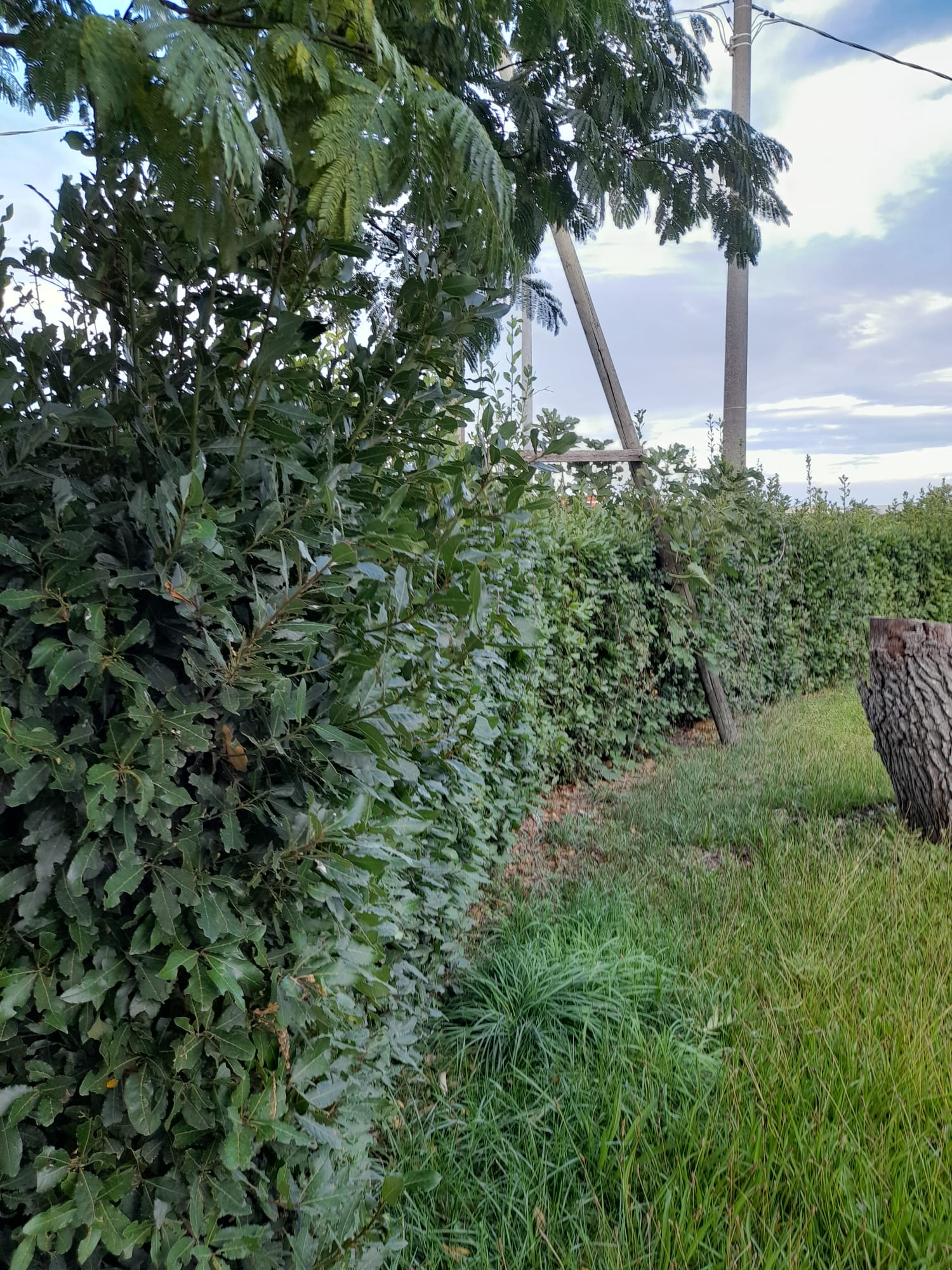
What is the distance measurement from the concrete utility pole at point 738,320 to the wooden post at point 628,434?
3452mm

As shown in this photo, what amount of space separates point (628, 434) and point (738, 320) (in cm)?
433

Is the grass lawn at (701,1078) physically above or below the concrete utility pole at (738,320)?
below

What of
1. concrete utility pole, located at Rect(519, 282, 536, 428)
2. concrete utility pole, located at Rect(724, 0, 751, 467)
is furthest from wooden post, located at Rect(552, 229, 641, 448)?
concrete utility pole, located at Rect(724, 0, 751, 467)

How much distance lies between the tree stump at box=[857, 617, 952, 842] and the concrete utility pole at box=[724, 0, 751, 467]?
18.7 ft

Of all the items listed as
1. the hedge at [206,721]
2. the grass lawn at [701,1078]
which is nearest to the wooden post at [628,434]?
the grass lawn at [701,1078]

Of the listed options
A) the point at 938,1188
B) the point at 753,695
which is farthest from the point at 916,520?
the point at 938,1188

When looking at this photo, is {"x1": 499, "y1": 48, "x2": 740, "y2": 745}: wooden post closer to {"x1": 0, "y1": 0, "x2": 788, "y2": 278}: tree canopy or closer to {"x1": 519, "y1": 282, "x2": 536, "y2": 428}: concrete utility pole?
{"x1": 519, "y1": 282, "x2": 536, "y2": 428}: concrete utility pole

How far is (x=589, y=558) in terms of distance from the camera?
5.34 m

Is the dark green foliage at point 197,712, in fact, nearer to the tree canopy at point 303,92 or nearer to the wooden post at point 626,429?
the tree canopy at point 303,92

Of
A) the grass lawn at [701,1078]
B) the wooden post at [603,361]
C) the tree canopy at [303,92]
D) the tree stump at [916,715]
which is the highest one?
the wooden post at [603,361]

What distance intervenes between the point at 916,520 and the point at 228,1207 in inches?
466

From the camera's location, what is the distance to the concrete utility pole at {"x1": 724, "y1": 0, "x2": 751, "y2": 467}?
970 cm

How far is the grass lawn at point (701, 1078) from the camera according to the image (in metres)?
1.82

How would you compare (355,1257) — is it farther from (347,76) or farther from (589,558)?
(589,558)
